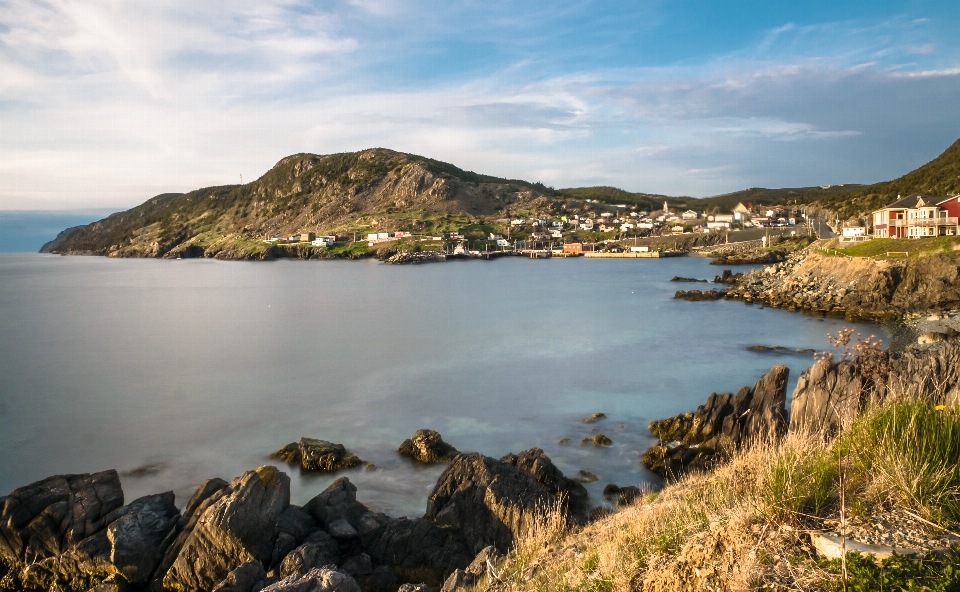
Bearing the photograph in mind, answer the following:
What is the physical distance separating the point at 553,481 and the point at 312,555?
4.34 m

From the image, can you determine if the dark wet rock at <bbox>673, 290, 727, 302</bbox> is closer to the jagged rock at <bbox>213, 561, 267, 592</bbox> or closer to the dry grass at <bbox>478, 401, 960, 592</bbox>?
the dry grass at <bbox>478, 401, 960, 592</bbox>

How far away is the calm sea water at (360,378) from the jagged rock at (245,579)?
3.51 m

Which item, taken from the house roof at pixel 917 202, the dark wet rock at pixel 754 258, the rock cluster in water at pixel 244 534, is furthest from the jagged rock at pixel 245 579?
the dark wet rock at pixel 754 258

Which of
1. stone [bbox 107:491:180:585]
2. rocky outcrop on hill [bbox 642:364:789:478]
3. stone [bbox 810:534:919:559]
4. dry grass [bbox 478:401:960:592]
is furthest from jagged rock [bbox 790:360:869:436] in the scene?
stone [bbox 107:491:180:585]

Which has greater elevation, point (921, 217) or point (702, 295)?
point (921, 217)

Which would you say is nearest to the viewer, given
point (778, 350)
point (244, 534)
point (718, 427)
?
point (244, 534)

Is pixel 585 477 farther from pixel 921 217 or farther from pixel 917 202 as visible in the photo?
pixel 917 202

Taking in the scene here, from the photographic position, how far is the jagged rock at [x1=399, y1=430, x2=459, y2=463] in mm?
12648

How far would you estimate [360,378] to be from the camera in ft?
69.6

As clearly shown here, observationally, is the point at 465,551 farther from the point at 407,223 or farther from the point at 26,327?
the point at 407,223

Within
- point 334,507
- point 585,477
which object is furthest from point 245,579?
point 585,477

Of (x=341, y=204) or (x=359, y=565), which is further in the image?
(x=341, y=204)

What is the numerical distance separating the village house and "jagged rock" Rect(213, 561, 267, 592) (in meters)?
44.9

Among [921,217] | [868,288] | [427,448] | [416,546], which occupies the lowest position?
[427,448]
